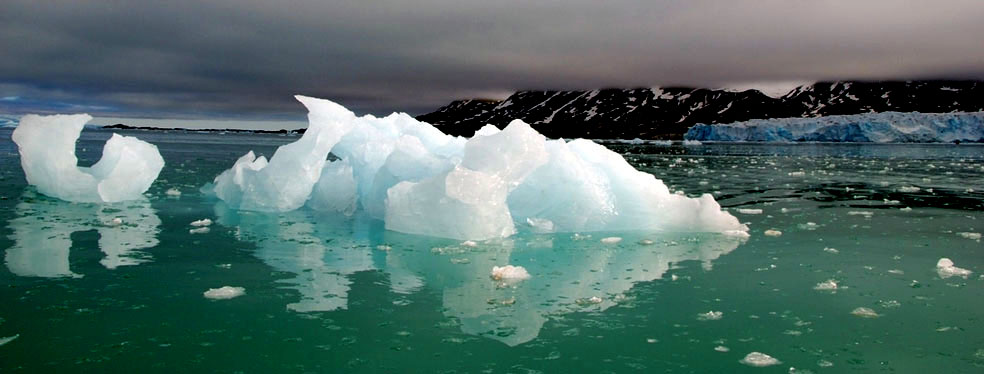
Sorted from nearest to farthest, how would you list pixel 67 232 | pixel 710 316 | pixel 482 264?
pixel 710 316 → pixel 482 264 → pixel 67 232

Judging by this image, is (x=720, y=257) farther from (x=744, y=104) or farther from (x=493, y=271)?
(x=744, y=104)

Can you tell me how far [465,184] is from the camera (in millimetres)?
8102

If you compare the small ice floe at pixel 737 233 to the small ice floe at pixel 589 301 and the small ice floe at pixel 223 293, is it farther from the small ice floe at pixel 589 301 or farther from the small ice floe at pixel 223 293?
the small ice floe at pixel 223 293

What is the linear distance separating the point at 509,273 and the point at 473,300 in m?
0.81

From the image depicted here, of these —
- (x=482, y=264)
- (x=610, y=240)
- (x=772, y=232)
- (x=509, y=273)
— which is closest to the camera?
(x=509, y=273)

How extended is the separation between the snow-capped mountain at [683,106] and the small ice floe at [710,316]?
10493 centimetres

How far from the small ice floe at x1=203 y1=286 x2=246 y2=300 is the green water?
0.08 metres

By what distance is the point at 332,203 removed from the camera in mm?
11391

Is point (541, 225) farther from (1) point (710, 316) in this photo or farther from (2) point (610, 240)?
(1) point (710, 316)

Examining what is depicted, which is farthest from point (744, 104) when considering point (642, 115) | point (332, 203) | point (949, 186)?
point (332, 203)

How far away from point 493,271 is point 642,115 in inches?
6109

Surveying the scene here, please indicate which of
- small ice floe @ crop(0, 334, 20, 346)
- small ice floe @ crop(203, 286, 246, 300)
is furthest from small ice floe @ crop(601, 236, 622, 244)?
small ice floe @ crop(0, 334, 20, 346)

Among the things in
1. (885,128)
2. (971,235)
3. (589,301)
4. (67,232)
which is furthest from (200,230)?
(885,128)

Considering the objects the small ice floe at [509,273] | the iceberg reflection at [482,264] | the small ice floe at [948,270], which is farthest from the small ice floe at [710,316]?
the small ice floe at [948,270]
